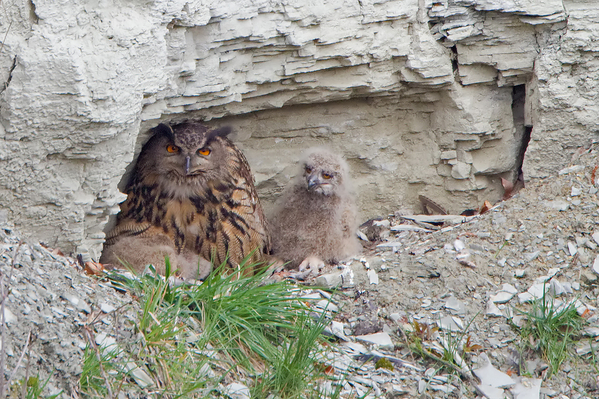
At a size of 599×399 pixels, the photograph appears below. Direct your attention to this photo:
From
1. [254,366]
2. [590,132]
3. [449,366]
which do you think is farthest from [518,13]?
[254,366]

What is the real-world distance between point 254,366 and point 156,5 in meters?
1.97

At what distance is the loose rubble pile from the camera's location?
2814 millimetres

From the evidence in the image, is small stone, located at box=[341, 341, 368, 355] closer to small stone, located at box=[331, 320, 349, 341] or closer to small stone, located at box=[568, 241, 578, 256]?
small stone, located at box=[331, 320, 349, 341]

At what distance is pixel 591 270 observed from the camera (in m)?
3.93

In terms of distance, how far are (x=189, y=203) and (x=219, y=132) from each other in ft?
1.76

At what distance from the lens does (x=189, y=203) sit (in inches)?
179

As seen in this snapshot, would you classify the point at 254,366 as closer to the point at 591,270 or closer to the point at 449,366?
the point at 449,366

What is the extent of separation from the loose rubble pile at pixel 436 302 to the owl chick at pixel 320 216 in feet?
1.02

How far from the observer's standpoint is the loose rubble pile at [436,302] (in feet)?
9.23

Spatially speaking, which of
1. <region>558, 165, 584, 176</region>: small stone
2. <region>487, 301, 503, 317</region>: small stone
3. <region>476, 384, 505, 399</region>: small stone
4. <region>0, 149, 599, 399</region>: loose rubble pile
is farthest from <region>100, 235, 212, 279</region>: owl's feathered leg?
<region>558, 165, 584, 176</region>: small stone

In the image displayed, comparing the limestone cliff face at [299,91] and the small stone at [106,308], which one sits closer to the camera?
the small stone at [106,308]

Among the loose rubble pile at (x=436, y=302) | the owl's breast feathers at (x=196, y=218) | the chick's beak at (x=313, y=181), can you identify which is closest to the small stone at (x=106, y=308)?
the loose rubble pile at (x=436, y=302)

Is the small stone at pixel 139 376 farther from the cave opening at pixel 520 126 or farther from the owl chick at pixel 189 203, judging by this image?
the cave opening at pixel 520 126

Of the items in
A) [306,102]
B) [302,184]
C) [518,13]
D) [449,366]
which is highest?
[518,13]
